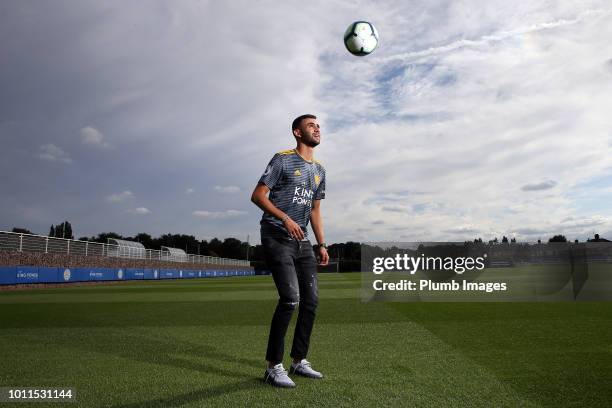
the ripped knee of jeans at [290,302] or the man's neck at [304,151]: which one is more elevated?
the man's neck at [304,151]

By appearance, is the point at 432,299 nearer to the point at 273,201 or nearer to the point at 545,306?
the point at 545,306

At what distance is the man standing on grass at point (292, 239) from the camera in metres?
3.96

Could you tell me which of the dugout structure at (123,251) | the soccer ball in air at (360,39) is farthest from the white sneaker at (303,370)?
the dugout structure at (123,251)

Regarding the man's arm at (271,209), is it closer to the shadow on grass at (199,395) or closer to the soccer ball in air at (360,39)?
the shadow on grass at (199,395)

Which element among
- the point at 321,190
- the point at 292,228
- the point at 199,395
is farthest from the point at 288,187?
the point at 199,395

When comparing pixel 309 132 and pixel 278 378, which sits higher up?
pixel 309 132

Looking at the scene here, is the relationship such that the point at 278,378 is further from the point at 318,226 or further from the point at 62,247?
the point at 62,247

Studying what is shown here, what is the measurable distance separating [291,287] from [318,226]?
0.86 metres

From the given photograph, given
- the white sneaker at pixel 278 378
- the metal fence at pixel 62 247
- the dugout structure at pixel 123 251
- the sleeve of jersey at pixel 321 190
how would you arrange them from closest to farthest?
the white sneaker at pixel 278 378
the sleeve of jersey at pixel 321 190
the metal fence at pixel 62 247
the dugout structure at pixel 123 251

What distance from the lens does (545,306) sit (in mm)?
10352

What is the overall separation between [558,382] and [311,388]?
2.04 m

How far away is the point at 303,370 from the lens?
4082 mm

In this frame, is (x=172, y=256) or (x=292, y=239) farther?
(x=172, y=256)

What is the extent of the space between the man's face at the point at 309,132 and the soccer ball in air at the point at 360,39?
3.02 m
